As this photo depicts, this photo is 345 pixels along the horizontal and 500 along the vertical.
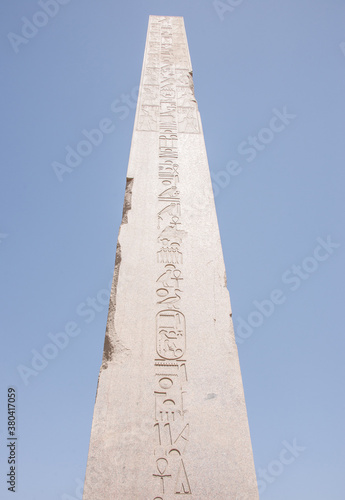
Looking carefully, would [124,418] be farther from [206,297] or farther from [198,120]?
[198,120]

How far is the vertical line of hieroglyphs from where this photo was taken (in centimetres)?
216

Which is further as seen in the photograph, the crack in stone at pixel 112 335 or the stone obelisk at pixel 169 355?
the crack in stone at pixel 112 335

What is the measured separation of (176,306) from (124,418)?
0.71m

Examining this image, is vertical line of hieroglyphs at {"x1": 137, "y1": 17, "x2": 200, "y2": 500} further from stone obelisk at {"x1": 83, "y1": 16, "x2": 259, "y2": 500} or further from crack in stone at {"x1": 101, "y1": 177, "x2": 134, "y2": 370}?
crack in stone at {"x1": 101, "y1": 177, "x2": 134, "y2": 370}

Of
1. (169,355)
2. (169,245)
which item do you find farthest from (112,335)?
(169,245)

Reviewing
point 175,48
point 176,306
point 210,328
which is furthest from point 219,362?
point 175,48

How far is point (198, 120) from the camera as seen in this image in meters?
3.86

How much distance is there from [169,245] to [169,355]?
2.51 ft

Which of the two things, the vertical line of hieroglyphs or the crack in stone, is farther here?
the crack in stone

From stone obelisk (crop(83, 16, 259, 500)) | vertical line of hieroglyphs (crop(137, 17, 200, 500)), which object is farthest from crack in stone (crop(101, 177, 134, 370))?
vertical line of hieroglyphs (crop(137, 17, 200, 500))

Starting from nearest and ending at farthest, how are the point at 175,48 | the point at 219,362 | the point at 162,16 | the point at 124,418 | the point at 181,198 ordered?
1. the point at 124,418
2. the point at 219,362
3. the point at 181,198
4. the point at 175,48
5. the point at 162,16

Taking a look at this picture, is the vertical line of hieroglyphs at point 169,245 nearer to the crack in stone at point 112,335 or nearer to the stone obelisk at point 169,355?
the stone obelisk at point 169,355

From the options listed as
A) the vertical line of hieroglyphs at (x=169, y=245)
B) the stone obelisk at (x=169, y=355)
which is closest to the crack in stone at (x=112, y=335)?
the stone obelisk at (x=169, y=355)

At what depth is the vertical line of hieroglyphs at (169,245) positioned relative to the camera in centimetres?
216
